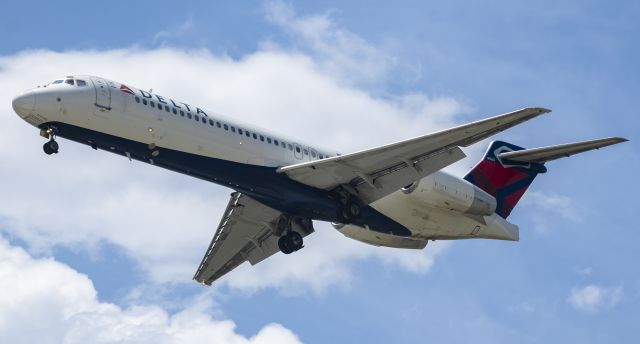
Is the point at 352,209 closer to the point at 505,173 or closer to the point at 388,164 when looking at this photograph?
the point at 388,164

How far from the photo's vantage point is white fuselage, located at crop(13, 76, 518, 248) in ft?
101

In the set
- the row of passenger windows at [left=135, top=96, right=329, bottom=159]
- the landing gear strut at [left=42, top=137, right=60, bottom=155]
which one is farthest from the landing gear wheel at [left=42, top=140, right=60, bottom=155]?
the row of passenger windows at [left=135, top=96, right=329, bottom=159]

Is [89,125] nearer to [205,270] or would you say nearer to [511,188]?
[205,270]

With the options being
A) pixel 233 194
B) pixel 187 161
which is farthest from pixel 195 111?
pixel 233 194

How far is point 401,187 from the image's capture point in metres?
33.8

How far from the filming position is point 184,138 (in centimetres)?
3191

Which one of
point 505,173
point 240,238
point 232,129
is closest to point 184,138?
point 232,129

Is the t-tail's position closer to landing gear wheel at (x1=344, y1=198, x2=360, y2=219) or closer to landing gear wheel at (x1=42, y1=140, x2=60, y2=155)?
landing gear wheel at (x1=344, y1=198, x2=360, y2=219)

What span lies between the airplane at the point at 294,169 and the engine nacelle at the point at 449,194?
3 centimetres

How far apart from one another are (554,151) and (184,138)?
10.6 meters

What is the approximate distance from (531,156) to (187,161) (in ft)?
Answer: 36.1

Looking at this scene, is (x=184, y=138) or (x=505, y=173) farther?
(x=505, y=173)

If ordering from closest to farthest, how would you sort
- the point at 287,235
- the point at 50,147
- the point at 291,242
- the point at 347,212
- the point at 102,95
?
the point at 50,147 < the point at 102,95 < the point at 347,212 < the point at 291,242 < the point at 287,235

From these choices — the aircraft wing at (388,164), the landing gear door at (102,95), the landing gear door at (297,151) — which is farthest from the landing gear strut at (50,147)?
the landing gear door at (297,151)
